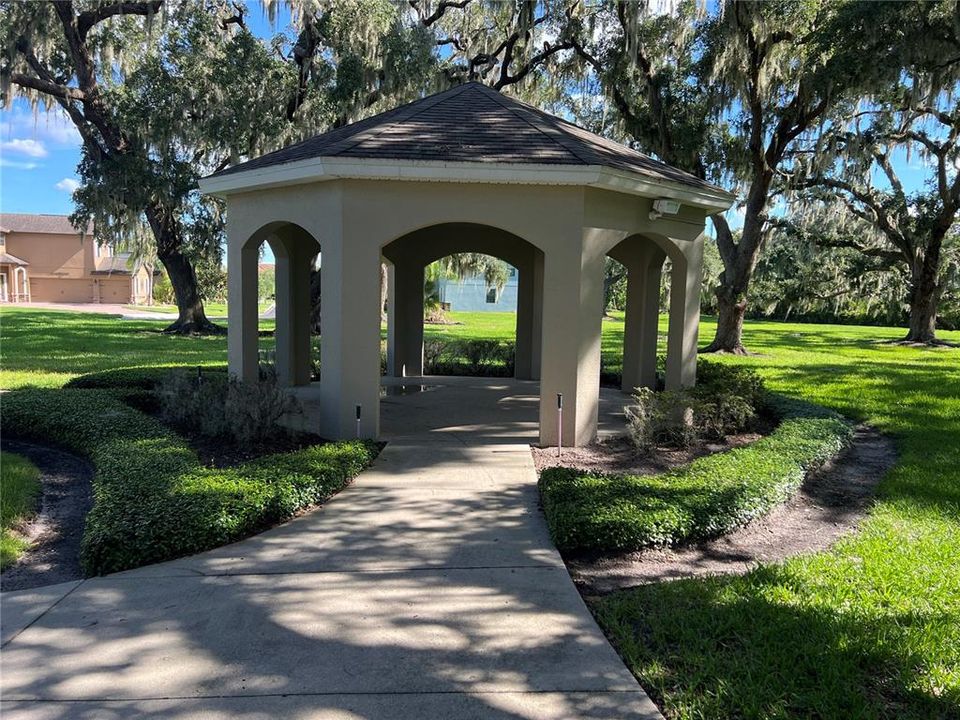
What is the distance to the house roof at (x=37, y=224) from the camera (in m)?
56.2

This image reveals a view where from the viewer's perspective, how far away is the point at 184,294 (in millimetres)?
25047

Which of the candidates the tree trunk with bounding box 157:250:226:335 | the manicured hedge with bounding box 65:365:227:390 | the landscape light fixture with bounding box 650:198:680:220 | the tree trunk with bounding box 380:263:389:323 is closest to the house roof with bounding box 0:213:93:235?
the tree trunk with bounding box 157:250:226:335

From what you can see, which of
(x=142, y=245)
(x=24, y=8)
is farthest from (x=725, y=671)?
(x=142, y=245)

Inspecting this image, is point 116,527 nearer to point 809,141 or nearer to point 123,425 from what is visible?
point 123,425

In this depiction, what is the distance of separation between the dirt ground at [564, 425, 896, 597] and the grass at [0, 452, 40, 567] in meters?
3.96

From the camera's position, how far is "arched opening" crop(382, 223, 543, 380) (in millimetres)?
12281

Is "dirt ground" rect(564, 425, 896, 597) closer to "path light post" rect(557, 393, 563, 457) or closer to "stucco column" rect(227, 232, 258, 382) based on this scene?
"path light post" rect(557, 393, 563, 457)

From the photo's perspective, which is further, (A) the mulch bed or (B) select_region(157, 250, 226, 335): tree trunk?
(B) select_region(157, 250, 226, 335): tree trunk

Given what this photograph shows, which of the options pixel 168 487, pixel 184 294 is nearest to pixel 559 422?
pixel 168 487

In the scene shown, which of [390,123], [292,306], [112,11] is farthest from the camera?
[112,11]

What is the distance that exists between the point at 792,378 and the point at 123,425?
12.7 meters

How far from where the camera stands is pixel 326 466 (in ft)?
20.3

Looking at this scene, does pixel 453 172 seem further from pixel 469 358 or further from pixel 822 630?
pixel 469 358

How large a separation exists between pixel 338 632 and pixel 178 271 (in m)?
23.4
